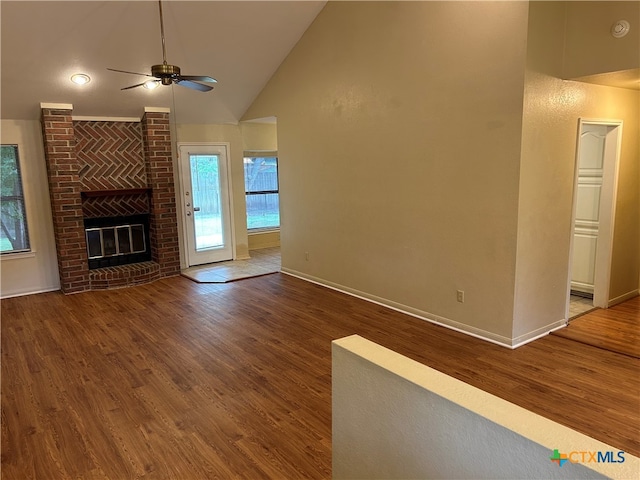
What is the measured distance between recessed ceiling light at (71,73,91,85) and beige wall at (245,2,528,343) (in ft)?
7.53

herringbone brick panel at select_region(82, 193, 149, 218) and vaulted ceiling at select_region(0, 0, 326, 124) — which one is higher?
vaulted ceiling at select_region(0, 0, 326, 124)

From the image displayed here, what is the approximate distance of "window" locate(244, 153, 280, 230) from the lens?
8156mm

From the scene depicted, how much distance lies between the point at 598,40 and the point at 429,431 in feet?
11.3

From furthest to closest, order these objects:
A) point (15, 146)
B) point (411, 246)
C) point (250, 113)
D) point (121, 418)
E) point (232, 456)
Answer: point (250, 113) < point (15, 146) < point (411, 246) < point (121, 418) < point (232, 456)

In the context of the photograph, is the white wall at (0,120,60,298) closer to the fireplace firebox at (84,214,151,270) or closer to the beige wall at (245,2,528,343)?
the fireplace firebox at (84,214,151,270)

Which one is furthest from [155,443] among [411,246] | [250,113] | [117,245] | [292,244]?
[250,113]

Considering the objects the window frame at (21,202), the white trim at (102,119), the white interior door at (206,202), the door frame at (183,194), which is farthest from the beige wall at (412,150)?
the window frame at (21,202)

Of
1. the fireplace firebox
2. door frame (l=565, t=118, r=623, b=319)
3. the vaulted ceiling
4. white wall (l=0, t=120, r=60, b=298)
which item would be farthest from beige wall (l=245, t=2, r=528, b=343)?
white wall (l=0, t=120, r=60, b=298)

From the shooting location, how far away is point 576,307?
4.73m

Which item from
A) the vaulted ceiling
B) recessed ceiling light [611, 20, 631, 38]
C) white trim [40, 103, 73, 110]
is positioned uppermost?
the vaulted ceiling

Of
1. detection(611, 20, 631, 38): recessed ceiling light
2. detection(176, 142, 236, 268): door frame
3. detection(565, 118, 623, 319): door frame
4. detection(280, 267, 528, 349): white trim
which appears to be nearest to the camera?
detection(611, 20, 631, 38): recessed ceiling light

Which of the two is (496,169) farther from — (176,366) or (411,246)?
(176,366)

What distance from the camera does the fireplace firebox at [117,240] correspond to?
20.2ft

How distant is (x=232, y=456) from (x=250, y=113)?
210 inches
